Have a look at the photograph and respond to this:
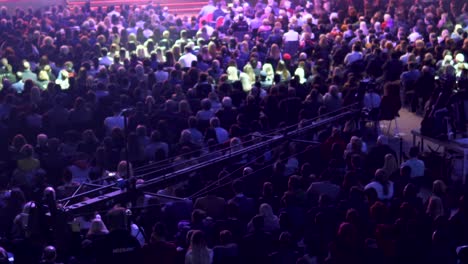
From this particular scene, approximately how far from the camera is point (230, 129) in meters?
16.0

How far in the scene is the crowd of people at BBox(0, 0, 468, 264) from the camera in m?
11.3

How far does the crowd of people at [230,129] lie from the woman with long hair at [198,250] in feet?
0.08

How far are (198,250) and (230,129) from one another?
5.12 meters

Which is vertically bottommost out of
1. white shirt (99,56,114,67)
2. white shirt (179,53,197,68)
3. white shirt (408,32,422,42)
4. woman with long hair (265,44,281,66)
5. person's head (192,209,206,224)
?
person's head (192,209,206,224)

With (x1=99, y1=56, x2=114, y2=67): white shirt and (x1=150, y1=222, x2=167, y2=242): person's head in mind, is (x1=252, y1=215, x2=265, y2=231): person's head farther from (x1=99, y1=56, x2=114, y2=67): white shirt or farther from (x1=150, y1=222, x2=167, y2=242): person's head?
(x1=99, y1=56, x2=114, y2=67): white shirt

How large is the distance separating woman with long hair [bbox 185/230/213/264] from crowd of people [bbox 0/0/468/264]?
1.0 inches

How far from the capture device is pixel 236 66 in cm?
2095

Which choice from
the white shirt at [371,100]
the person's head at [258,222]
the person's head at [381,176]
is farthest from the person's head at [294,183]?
the white shirt at [371,100]

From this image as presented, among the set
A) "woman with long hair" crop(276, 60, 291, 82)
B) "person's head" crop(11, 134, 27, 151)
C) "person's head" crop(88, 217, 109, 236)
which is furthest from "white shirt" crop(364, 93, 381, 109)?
"person's head" crop(88, 217, 109, 236)

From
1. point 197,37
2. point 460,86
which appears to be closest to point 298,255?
point 460,86

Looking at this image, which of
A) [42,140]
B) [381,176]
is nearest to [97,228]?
[42,140]

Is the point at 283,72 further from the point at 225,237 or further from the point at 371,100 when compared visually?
the point at 225,237

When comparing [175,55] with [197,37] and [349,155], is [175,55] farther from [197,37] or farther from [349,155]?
[349,155]

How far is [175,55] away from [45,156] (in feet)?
25.6
